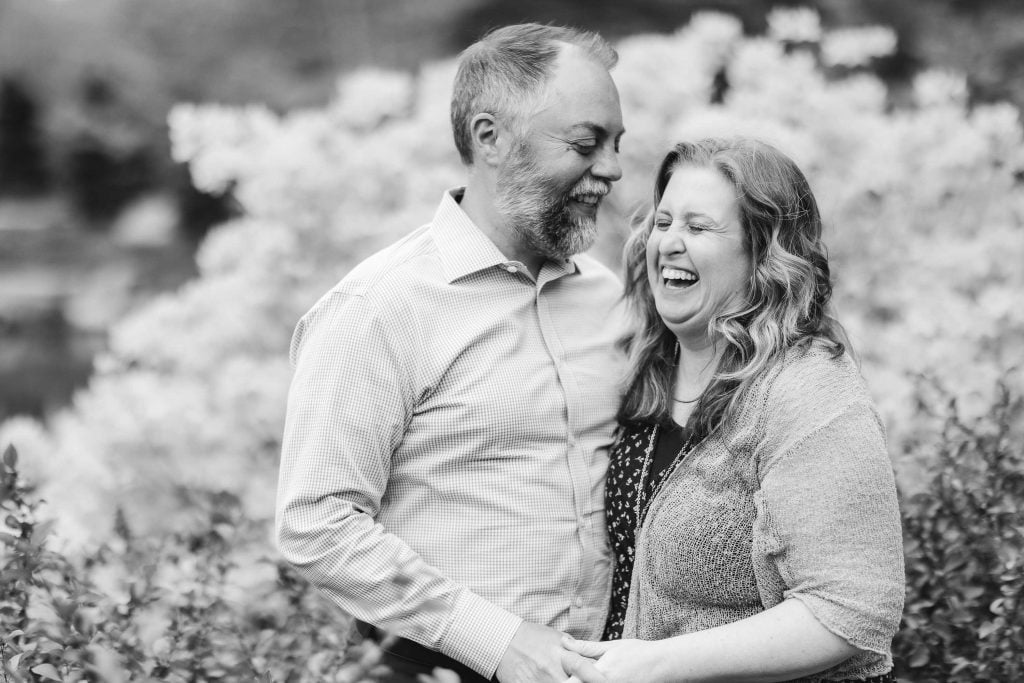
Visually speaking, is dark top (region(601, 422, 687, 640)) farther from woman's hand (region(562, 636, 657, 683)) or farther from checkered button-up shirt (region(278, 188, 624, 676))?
woman's hand (region(562, 636, 657, 683))

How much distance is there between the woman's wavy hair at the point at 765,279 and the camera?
238cm

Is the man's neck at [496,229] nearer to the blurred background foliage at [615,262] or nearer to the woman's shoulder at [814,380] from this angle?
the blurred background foliage at [615,262]

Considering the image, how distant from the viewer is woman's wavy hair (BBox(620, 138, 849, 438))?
238 cm

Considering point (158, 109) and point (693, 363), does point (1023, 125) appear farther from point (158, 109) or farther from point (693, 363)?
point (158, 109)

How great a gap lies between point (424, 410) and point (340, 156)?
3.18 metres

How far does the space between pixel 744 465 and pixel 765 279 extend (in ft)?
1.33

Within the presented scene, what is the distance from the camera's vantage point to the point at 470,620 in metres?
2.49

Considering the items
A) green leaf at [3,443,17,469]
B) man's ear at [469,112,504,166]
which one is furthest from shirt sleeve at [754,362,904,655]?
green leaf at [3,443,17,469]

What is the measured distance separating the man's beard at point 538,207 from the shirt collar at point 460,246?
0.08m

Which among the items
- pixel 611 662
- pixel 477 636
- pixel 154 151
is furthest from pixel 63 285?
pixel 611 662

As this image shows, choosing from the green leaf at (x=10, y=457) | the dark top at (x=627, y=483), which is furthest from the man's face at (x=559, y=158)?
the green leaf at (x=10, y=457)

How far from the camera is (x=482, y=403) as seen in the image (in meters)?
2.59

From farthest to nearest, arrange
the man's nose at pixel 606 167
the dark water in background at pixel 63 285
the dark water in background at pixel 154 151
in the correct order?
the dark water in background at pixel 63 285 < the dark water in background at pixel 154 151 < the man's nose at pixel 606 167

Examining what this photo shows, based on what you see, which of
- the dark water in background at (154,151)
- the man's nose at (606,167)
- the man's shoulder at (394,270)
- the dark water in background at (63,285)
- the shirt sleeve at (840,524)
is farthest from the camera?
→ the dark water in background at (63,285)
